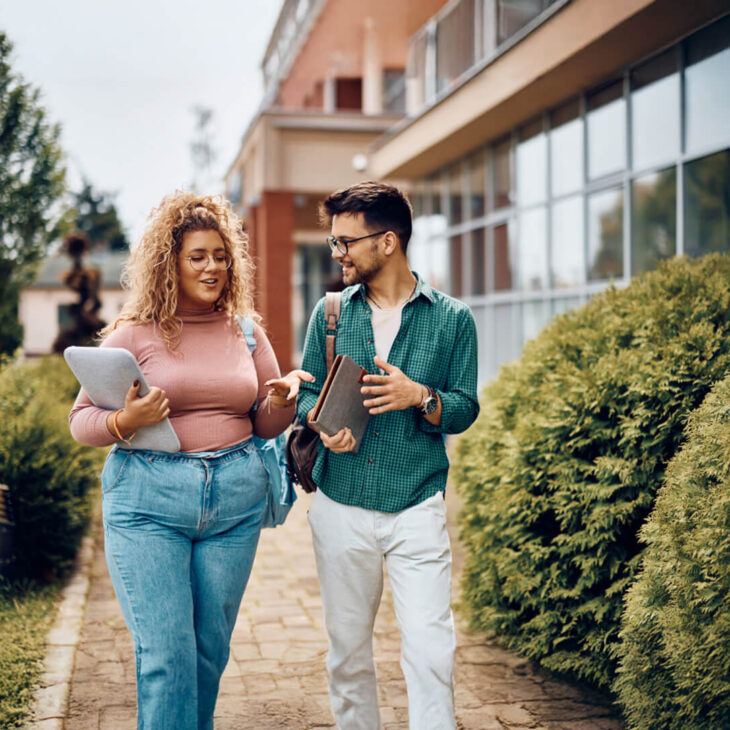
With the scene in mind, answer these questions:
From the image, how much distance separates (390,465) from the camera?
3.29 m

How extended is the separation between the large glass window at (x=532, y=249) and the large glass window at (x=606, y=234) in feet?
3.85

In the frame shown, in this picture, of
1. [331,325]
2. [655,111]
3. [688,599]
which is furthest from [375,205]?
[655,111]

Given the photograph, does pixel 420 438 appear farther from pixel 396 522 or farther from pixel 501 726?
pixel 501 726

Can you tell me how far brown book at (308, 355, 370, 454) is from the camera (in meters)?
3.08

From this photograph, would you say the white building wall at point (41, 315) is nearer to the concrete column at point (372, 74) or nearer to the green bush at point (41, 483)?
the concrete column at point (372, 74)

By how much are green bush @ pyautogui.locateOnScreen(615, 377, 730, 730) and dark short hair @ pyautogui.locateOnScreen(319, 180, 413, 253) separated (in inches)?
52.6

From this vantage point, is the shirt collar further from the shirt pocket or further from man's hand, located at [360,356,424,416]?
man's hand, located at [360,356,424,416]

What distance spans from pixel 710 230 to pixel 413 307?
576 centimetres

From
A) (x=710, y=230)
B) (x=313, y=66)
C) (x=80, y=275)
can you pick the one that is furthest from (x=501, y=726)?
(x=313, y=66)

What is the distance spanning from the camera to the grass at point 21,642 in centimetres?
416

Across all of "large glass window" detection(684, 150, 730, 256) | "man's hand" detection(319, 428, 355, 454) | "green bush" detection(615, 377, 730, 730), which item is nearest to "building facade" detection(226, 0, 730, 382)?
"large glass window" detection(684, 150, 730, 256)

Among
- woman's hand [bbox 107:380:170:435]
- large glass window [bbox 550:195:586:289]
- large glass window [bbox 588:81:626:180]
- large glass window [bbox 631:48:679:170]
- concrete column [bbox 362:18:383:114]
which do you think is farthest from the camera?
concrete column [bbox 362:18:383:114]

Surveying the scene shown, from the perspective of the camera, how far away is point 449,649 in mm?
3143

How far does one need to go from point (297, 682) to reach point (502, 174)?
31.2ft
